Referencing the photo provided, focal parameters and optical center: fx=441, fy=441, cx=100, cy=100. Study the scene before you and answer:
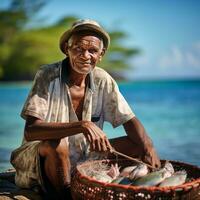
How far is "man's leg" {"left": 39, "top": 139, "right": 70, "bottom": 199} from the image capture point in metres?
2.63

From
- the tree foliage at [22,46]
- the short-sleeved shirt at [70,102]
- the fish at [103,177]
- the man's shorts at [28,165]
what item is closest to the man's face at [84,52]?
the short-sleeved shirt at [70,102]

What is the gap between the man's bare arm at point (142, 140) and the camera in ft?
9.68

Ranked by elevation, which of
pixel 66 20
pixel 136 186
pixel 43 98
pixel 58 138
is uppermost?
pixel 66 20

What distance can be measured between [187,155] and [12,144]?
9.90 feet

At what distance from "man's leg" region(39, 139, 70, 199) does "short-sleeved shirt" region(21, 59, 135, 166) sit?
7.9 inches

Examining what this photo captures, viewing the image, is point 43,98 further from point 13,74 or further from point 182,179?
point 13,74

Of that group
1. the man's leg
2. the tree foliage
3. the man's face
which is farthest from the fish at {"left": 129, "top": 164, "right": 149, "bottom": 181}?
the tree foliage

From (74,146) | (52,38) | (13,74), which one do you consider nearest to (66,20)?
(52,38)

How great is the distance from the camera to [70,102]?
9.68 feet

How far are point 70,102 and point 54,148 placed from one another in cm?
44

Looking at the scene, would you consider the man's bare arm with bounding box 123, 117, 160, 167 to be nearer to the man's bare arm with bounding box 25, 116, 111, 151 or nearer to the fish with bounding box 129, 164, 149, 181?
the fish with bounding box 129, 164, 149, 181

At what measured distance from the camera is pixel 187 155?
6434mm

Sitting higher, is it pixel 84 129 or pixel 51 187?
pixel 84 129

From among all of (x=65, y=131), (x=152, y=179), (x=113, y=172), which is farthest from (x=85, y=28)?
(x=152, y=179)
